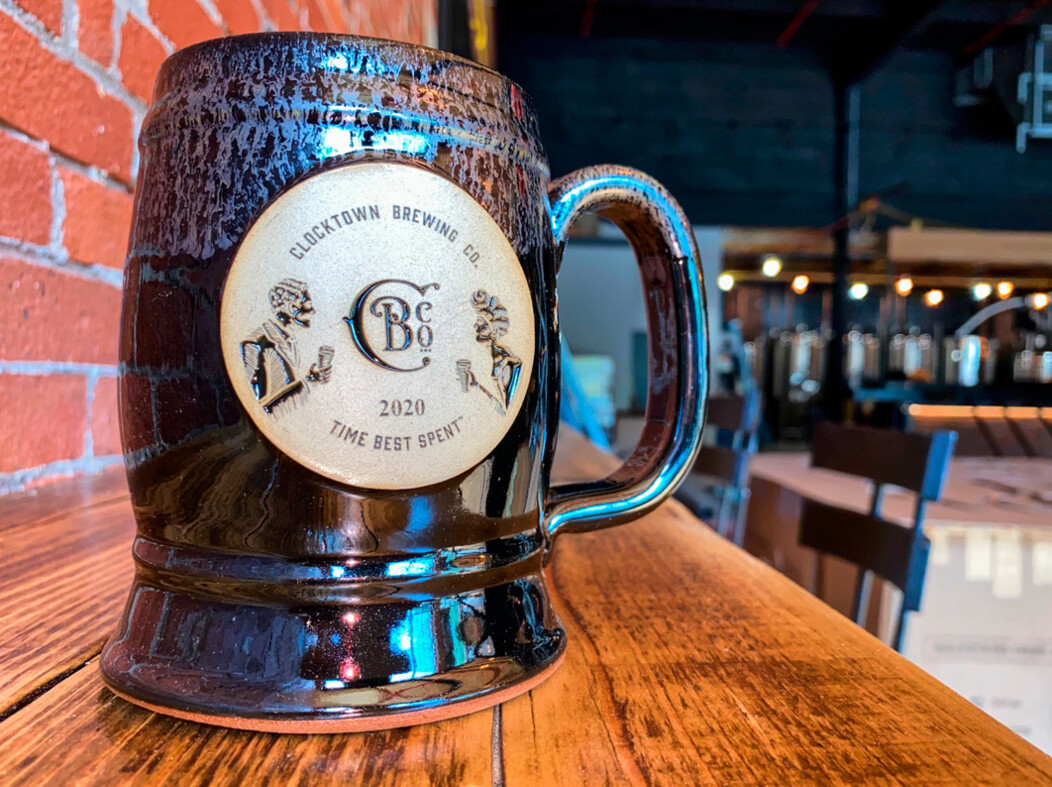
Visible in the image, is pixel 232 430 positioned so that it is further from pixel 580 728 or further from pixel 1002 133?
pixel 1002 133

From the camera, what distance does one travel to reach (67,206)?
1.92 ft

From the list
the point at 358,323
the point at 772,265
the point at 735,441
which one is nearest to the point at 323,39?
the point at 358,323

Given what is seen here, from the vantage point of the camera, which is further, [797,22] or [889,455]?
[797,22]

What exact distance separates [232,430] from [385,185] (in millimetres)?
88

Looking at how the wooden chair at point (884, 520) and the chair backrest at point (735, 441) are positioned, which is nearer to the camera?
the wooden chair at point (884, 520)

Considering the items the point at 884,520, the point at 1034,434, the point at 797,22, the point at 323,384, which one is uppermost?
the point at 797,22

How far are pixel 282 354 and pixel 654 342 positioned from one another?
0.18 meters

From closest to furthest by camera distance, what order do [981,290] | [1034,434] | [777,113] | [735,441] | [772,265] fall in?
1. [735,441]
2. [1034,434]
3. [777,113]
4. [772,265]
5. [981,290]

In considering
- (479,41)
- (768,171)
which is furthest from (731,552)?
(768,171)

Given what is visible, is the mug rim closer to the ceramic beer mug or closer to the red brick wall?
the ceramic beer mug

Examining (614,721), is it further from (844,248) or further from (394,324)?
(844,248)

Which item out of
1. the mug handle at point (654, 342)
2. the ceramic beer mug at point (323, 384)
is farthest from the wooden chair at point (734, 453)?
the ceramic beer mug at point (323, 384)

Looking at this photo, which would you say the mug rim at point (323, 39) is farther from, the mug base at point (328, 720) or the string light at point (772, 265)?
the string light at point (772, 265)

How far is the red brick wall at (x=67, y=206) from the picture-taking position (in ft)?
1.69
